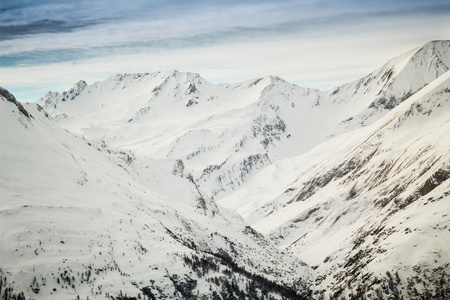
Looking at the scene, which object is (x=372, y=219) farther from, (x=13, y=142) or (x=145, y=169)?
(x=13, y=142)

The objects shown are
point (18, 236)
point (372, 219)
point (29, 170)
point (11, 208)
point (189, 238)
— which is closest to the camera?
point (18, 236)

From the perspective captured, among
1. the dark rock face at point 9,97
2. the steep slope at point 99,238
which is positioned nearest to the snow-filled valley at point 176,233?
the steep slope at point 99,238

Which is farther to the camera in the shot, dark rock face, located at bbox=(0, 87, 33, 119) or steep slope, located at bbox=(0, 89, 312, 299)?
dark rock face, located at bbox=(0, 87, 33, 119)

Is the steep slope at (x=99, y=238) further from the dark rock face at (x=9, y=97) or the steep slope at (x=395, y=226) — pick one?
the steep slope at (x=395, y=226)

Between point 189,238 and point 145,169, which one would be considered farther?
point 145,169

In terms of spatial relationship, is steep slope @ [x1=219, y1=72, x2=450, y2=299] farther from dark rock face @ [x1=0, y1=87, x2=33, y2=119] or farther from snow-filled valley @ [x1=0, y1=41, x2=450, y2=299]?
dark rock face @ [x1=0, y1=87, x2=33, y2=119]

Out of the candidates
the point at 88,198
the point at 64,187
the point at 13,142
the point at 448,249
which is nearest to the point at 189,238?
the point at 88,198

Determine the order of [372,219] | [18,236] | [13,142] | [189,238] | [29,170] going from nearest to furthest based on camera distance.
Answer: [18,236], [29,170], [13,142], [189,238], [372,219]

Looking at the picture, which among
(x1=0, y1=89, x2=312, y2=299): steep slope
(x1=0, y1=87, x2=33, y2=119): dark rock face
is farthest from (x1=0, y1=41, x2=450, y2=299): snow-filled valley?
(x1=0, y1=87, x2=33, y2=119): dark rock face
